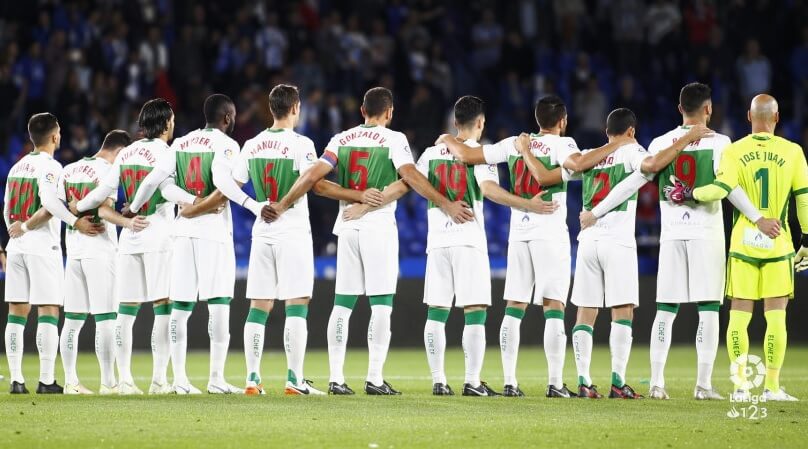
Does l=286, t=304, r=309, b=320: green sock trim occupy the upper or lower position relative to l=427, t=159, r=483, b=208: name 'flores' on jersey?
lower

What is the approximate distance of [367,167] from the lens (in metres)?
12.4

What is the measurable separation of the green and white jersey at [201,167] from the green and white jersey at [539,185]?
274cm

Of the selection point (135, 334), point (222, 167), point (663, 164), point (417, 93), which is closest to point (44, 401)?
point (222, 167)

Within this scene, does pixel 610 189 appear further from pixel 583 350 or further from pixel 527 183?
pixel 583 350

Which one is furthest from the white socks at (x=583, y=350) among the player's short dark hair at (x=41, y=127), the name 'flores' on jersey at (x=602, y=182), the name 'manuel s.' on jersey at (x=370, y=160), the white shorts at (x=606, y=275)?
the player's short dark hair at (x=41, y=127)

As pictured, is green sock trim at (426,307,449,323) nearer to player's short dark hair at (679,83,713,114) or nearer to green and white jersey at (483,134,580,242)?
green and white jersey at (483,134,580,242)

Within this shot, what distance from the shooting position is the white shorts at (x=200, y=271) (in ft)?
41.1

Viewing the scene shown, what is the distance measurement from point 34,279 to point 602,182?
20.5 feet

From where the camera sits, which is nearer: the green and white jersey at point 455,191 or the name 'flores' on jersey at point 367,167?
the green and white jersey at point 455,191

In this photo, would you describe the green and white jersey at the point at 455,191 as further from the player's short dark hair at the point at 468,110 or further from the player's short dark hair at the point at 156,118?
the player's short dark hair at the point at 156,118

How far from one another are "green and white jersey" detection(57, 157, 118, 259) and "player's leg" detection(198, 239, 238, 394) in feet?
4.13

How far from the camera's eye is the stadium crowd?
23156mm

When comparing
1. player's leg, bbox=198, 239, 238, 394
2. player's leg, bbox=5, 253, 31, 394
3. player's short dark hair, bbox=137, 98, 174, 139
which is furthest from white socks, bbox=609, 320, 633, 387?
player's leg, bbox=5, 253, 31, 394

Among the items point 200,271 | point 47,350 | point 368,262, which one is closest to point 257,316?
point 200,271
